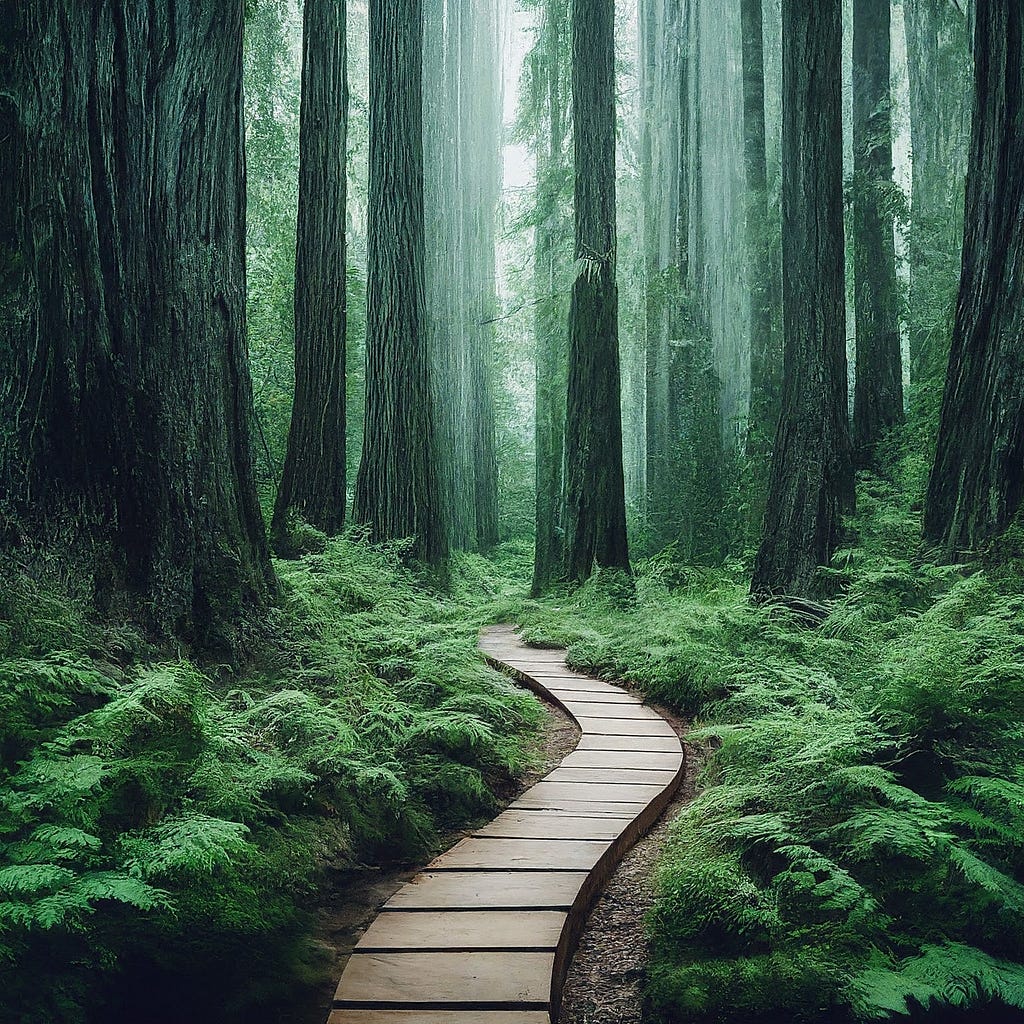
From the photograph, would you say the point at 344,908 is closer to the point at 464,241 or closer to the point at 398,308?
the point at 398,308

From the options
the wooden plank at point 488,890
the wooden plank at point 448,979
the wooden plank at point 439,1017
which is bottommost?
the wooden plank at point 488,890

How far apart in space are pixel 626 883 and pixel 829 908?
974 mm

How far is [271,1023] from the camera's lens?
252cm

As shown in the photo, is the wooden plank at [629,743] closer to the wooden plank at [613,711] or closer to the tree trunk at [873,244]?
the wooden plank at [613,711]

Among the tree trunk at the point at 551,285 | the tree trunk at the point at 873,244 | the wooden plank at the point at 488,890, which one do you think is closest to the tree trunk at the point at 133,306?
the wooden plank at the point at 488,890

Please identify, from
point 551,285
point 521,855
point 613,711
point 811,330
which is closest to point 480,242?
point 551,285

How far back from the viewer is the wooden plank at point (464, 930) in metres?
2.81

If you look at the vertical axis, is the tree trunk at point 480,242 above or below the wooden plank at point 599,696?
above

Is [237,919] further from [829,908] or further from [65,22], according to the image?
[65,22]

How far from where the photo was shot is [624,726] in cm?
555

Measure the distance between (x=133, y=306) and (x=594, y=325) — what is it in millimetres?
7167

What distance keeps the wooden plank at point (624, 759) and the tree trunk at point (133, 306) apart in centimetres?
186

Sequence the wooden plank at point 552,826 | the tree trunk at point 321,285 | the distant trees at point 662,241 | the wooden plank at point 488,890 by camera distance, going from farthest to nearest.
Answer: the distant trees at point 662,241, the tree trunk at point 321,285, the wooden plank at point 552,826, the wooden plank at point 488,890

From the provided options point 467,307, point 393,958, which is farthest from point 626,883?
point 467,307
